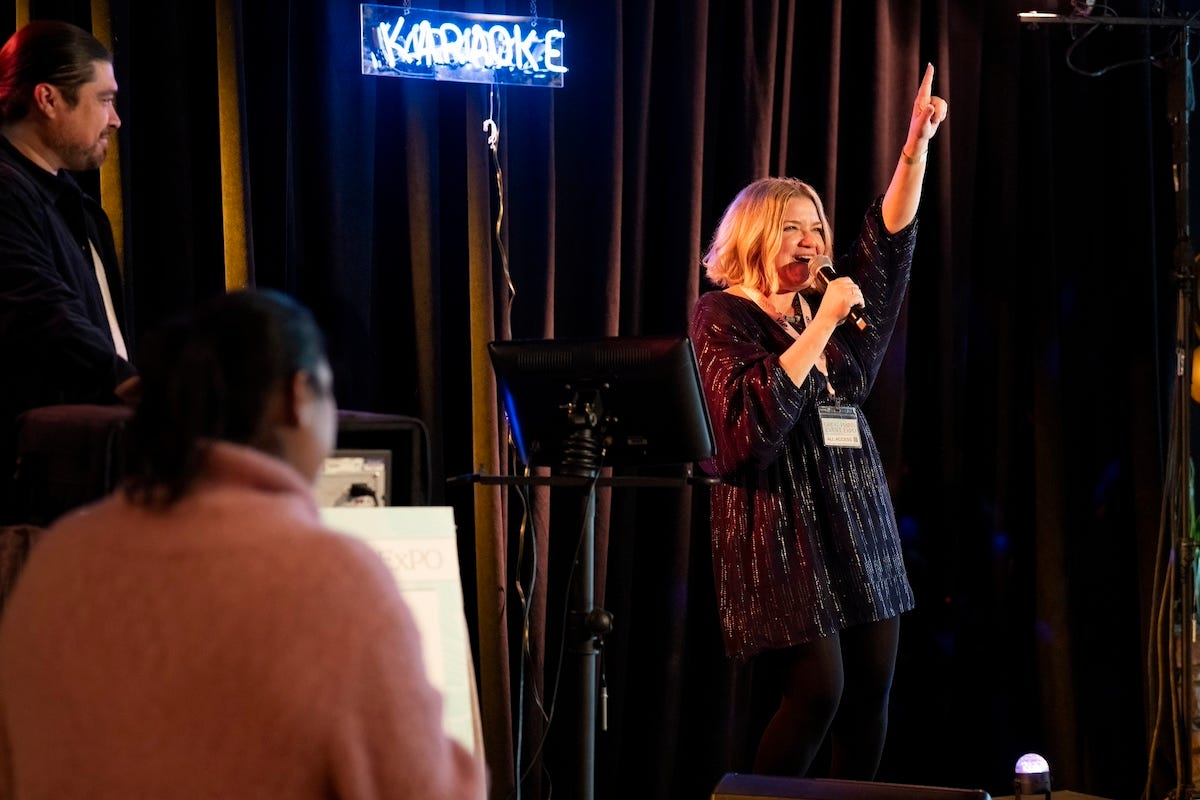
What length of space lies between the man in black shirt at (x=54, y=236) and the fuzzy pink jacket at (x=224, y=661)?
0.85 meters

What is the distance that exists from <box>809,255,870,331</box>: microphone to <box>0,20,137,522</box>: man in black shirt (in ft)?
4.34

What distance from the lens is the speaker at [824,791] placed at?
233 cm

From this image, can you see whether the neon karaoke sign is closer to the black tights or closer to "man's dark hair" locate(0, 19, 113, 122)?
"man's dark hair" locate(0, 19, 113, 122)

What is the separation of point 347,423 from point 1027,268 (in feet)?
7.94

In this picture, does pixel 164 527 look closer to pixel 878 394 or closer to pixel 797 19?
pixel 878 394

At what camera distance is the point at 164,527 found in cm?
117

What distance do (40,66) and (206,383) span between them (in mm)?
1356

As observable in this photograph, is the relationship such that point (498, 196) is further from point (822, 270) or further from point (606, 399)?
point (606, 399)

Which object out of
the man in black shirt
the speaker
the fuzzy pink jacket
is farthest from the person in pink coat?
the speaker

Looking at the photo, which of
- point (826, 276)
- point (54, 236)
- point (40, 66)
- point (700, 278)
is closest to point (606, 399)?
point (826, 276)

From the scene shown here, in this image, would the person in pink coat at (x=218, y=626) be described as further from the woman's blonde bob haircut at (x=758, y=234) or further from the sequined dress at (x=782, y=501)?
the woman's blonde bob haircut at (x=758, y=234)

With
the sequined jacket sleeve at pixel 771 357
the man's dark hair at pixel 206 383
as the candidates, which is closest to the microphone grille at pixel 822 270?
the sequined jacket sleeve at pixel 771 357

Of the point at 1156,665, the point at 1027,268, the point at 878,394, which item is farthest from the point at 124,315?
the point at 1156,665

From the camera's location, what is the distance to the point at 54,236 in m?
2.20
